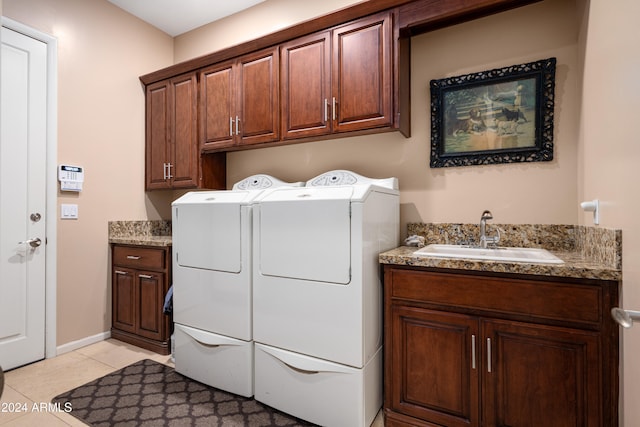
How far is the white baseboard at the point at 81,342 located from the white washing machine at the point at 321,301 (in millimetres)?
1814

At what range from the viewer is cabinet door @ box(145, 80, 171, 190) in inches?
121

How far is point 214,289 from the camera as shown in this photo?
2.12m

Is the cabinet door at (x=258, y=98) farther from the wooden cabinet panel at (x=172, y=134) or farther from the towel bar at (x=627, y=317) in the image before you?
the towel bar at (x=627, y=317)

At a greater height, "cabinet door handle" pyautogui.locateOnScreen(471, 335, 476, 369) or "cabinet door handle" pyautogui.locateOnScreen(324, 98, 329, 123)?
"cabinet door handle" pyautogui.locateOnScreen(324, 98, 329, 123)

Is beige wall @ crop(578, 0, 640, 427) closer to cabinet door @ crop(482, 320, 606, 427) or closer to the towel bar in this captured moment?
cabinet door @ crop(482, 320, 606, 427)

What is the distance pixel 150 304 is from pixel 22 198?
1216mm

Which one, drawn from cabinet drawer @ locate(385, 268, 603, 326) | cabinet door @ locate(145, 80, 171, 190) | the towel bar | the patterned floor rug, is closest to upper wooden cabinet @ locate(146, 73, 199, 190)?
cabinet door @ locate(145, 80, 171, 190)

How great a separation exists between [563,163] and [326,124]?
4.81ft

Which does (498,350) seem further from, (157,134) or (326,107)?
(157,134)

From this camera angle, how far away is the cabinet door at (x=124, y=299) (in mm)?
2844

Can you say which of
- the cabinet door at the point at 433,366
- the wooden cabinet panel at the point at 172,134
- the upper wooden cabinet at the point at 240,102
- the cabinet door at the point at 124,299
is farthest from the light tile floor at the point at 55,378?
the upper wooden cabinet at the point at 240,102

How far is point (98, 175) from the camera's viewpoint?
2.90 meters

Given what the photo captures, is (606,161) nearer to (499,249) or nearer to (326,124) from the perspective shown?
(499,249)

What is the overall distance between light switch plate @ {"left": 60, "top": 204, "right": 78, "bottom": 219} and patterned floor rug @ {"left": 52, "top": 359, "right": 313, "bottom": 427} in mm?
1307
